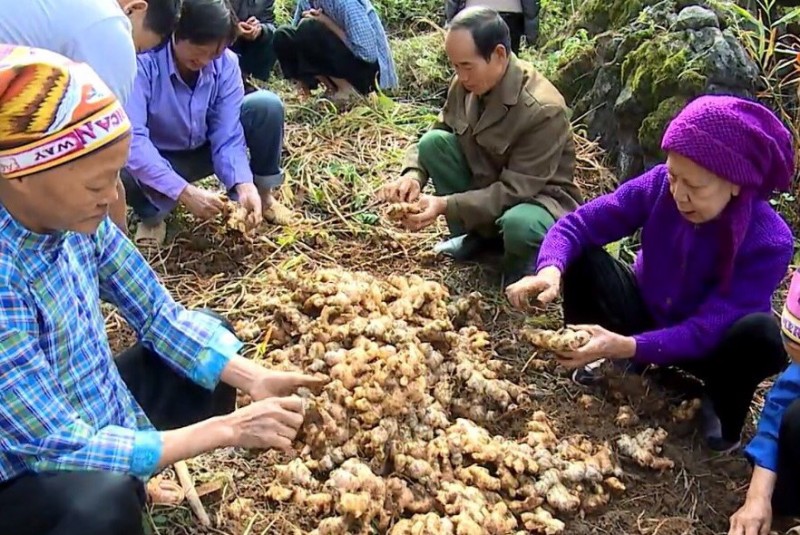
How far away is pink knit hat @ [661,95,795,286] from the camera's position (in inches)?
94.3

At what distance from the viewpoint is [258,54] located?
543 centimetres

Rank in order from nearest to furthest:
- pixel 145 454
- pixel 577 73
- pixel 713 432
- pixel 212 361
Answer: pixel 145 454, pixel 212 361, pixel 713 432, pixel 577 73

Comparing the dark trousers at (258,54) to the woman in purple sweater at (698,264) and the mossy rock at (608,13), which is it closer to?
the mossy rock at (608,13)

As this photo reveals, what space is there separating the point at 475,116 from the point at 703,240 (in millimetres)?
1158

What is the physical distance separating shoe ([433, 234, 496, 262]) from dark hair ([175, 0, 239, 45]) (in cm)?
129

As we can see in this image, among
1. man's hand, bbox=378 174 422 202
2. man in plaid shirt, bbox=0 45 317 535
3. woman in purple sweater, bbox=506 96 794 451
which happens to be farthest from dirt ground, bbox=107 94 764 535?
man in plaid shirt, bbox=0 45 317 535

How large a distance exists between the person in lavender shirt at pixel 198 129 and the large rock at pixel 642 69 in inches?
67.9

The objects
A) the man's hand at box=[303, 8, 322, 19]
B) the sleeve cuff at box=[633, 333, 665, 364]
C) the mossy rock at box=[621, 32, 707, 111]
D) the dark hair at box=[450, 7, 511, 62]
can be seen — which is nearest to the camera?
the sleeve cuff at box=[633, 333, 665, 364]

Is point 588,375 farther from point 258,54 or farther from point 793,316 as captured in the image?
point 258,54

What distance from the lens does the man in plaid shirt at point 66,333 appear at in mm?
1673

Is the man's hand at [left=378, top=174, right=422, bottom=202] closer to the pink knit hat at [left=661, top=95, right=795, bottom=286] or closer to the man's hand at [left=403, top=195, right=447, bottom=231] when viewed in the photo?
the man's hand at [left=403, top=195, right=447, bottom=231]

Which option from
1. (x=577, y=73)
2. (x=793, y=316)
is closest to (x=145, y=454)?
(x=793, y=316)

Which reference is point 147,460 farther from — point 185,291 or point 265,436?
point 185,291

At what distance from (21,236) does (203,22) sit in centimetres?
181
